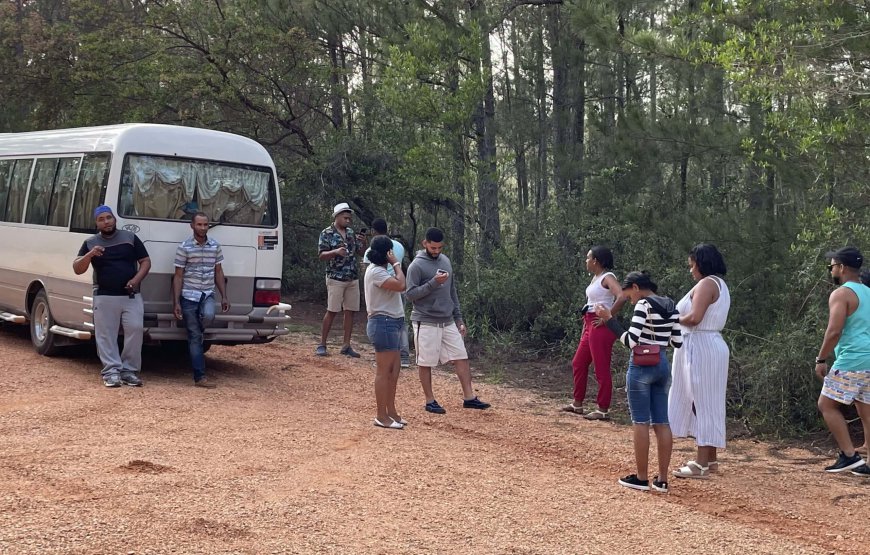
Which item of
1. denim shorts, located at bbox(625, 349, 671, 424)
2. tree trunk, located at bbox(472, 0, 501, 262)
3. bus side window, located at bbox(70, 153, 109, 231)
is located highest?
tree trunk, located at bbox(472, 0, 501, 262)

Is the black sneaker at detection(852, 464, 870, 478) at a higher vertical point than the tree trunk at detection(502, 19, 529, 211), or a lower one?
lower

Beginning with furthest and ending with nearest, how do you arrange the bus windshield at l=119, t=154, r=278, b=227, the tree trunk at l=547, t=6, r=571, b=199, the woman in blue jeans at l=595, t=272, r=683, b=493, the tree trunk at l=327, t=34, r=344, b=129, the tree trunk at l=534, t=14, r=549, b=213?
the tree trunk at l=534, t=14, r=549, b=213 → the tree trunk at l=327, t=34, r=344, b=129 → the tree trunk at l=547, t=6, r=571, b=199 → the bus windshield at l=119, t=154, r=278, b=227 → the woman in blue jeans at l=595, t=272, r=683, b=493

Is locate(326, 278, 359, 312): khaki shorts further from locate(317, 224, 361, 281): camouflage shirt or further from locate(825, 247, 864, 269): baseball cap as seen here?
locate(825, 247, 864, 269): baseball cap

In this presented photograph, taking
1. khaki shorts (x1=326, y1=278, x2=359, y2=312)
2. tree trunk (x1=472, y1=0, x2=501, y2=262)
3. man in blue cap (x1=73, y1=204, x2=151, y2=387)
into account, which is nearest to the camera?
man in blue cap (x1=73, y1=204, x2=151, y2=387)

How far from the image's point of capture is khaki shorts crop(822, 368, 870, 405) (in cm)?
742

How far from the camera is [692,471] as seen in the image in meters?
7.21

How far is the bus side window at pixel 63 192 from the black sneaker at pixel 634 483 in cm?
718

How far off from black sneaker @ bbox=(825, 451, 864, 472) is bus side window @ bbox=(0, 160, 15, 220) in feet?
33.8

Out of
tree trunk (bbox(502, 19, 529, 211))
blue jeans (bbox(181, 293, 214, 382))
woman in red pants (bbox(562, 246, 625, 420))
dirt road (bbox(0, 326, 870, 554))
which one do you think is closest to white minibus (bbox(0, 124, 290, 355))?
blue jeans (bbox(181, 293, 214, 382))

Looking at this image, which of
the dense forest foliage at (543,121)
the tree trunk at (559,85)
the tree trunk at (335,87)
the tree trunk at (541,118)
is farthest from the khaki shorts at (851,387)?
the tree trunk at (335,87)

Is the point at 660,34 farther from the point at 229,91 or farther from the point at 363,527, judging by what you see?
the point at 229,91

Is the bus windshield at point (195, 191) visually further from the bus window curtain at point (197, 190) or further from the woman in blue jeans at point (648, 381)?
the woman in blue jeans at point (648, 381)

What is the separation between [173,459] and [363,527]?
2.00 metres

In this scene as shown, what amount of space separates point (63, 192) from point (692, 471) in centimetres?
774
